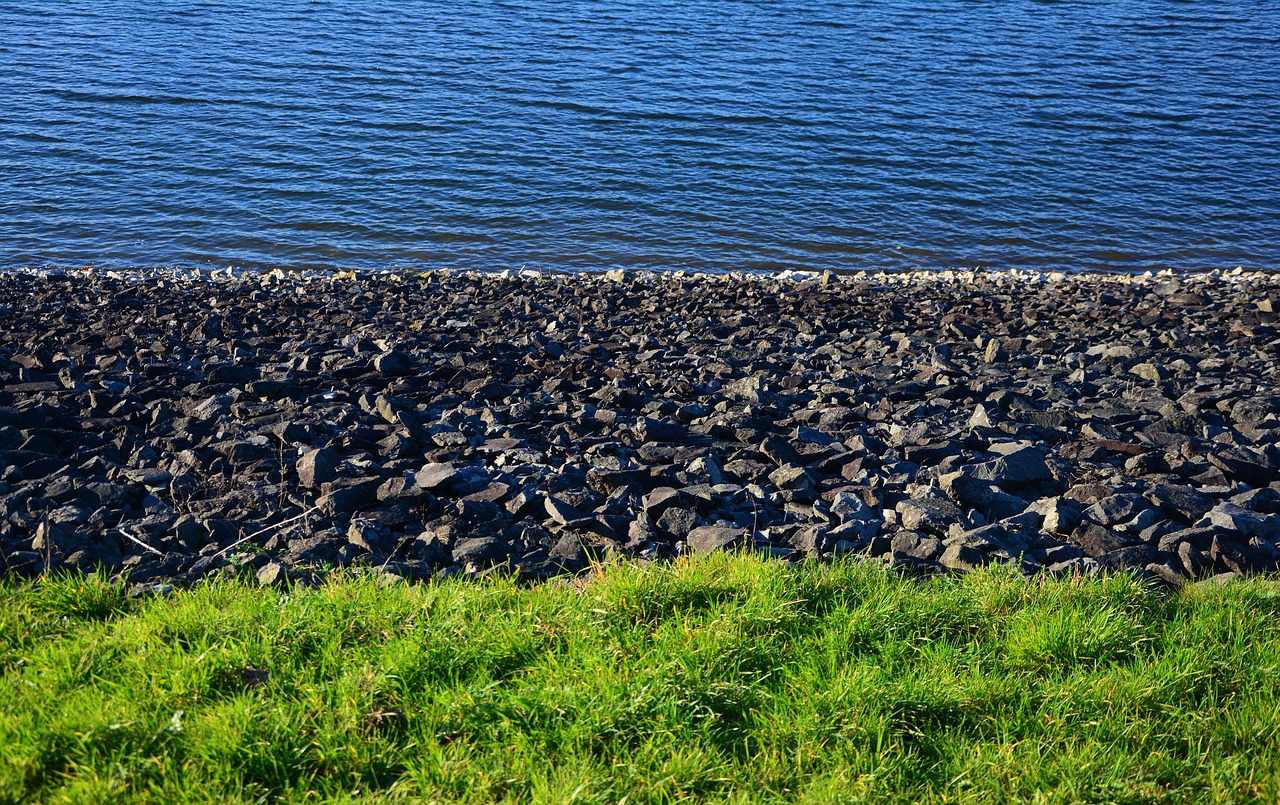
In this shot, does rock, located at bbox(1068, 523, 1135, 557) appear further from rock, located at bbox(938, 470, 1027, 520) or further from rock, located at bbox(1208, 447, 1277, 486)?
rock, located at bbox(1208, 447, 1277, 486)

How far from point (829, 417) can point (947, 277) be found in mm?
9727

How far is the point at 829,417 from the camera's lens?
287 inches

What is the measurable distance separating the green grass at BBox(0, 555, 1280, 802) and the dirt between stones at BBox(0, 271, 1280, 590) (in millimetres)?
544

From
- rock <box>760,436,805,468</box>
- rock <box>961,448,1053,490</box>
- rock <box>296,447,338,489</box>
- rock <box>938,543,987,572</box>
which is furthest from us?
rock <box>760,436,805,468</box>

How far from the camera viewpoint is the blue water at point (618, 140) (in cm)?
1794

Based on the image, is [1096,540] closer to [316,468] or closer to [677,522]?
[677,522]

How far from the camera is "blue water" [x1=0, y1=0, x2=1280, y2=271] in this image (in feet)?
58.9

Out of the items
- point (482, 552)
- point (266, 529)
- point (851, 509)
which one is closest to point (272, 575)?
point (266, 529)

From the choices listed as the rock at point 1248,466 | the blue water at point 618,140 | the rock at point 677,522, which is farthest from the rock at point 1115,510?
the blue water at point 618,140

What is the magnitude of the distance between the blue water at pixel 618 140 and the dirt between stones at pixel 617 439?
21.9 ft

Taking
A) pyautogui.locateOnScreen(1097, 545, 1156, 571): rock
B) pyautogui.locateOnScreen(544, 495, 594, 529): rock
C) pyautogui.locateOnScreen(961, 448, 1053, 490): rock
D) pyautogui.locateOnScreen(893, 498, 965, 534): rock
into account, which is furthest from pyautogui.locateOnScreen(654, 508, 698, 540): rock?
pyautogui.locateOnScreen(1097, 545, 1156, 571): rock

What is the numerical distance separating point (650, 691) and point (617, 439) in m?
3.23

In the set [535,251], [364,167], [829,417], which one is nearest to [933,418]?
[829,417]

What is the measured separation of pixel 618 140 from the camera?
2239 cm
